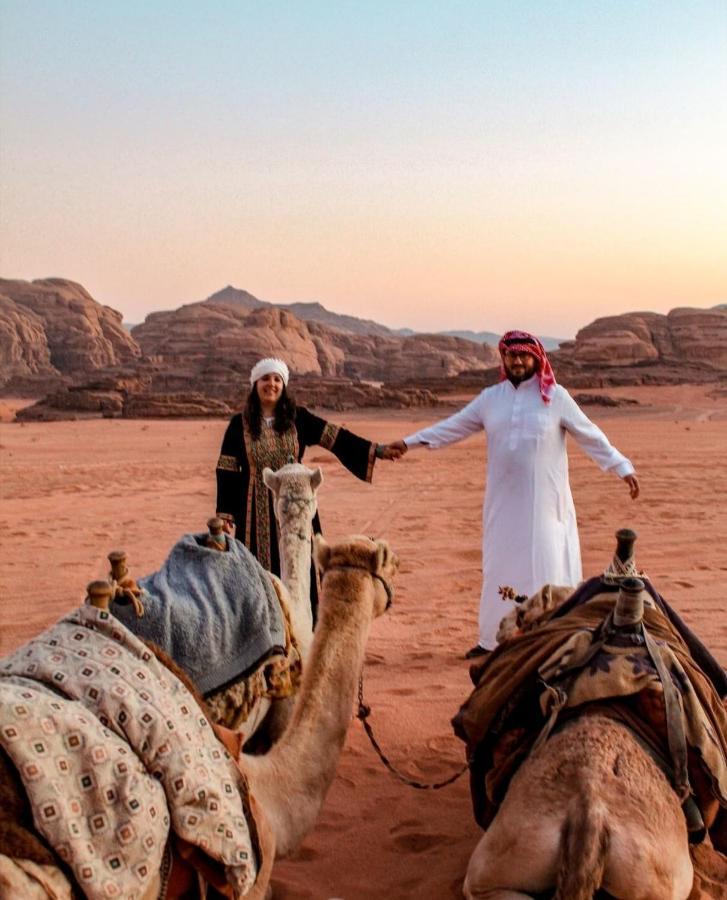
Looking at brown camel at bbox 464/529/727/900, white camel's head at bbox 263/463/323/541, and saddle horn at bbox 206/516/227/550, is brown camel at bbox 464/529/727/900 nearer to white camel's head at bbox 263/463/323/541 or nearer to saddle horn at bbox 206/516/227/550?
saddle horn at bbox 206/516/227/550

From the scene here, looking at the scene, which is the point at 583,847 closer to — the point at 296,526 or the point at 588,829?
the point at 588,829

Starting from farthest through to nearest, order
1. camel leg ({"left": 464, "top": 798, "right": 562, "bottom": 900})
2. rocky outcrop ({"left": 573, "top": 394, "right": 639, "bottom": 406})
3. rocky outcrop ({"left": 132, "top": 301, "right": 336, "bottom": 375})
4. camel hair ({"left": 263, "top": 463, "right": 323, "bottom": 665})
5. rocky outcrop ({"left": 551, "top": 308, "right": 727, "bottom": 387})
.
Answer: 1. rocky outcrop ({"left": 132, "top": 301, "right": 336, "bottom": 375})
2. rocky outcrop ({"left": 551, "top": 308, "right": 727, "bottom": 387})
3. rocky outcrop ({"left": 573, "top": 394, "right": 639, "bottom": 406})
4. camel hair ({"left": 263, "top": 463, "right": 323, "bottom": 665})
5. camel leg ({"left": 464, "top": 798, "right": 562, "bottom": 900})

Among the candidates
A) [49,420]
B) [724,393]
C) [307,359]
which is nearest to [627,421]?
[724,393]

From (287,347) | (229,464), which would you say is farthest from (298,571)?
(287,347)

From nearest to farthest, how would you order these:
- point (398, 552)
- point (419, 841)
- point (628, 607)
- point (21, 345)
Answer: point (628, 607) < point (419, 841) < point (398, 552) < point (21, 345)

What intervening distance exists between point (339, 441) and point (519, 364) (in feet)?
3.97

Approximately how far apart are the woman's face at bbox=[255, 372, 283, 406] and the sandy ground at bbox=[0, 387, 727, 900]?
1734 millimetres

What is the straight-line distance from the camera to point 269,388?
17.5 ft

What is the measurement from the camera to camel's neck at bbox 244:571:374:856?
2.72 metres

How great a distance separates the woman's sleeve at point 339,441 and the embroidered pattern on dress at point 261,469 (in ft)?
0.64

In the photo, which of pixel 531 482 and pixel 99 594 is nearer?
pixel 99 594

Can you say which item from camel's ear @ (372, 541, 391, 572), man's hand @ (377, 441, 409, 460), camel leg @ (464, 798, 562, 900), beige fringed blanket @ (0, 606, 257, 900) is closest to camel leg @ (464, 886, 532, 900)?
camel leg @ (464, 798, 562, 900)

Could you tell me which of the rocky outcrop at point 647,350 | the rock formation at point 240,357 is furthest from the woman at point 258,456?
the rocky outcrop at point 647,350

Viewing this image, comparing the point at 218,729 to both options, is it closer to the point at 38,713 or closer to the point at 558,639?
the point at 38,713
